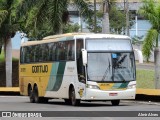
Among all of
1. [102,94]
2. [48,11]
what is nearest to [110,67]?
[102,94]

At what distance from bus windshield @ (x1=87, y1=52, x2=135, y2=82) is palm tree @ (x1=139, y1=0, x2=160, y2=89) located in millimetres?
7775

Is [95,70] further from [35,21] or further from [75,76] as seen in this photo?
[35,21]

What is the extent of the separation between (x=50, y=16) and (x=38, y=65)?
1030 cm

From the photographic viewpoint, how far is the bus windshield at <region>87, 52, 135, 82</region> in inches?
1140

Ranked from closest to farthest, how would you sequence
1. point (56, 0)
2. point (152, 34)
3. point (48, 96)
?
1. point (48, 96)
2. point (152, 34)
3. point (56, 0)

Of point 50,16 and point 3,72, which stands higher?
point 50,16

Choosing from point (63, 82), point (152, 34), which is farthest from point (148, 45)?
point (63, 82)

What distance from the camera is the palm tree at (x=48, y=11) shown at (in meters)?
43.8

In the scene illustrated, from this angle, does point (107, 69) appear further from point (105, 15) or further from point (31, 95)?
point (105, 15)

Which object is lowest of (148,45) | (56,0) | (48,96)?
(48,96)

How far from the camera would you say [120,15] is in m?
66.5

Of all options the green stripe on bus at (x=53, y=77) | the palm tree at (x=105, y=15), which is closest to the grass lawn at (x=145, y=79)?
the palm tree at (x=105, y=15)

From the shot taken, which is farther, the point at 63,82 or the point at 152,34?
the point at 152,34

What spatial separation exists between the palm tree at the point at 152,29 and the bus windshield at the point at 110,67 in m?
7.78
